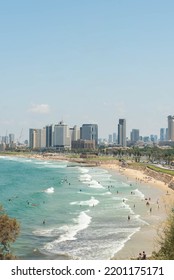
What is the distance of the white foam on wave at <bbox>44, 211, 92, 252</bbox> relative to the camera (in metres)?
34.2

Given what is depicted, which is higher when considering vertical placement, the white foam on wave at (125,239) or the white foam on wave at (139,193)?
the white foam on wave at (125,239)

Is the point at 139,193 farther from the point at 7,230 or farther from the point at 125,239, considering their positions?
the point at 7,230

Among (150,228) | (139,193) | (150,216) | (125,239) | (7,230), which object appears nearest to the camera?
(7,230)

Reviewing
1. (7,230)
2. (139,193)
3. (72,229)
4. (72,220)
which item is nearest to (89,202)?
(72,220)

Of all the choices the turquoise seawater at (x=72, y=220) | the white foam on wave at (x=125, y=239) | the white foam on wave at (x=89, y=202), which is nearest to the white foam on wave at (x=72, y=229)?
the turquoise seawater at (x=72, y=220)

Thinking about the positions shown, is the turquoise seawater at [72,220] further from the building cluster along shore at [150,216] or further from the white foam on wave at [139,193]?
the building cluster along shore at [150,216]

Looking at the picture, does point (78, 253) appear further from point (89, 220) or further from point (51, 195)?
point (51, 195)

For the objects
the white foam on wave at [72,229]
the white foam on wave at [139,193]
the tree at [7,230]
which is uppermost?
the tree at [7,230]

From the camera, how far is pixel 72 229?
134ft

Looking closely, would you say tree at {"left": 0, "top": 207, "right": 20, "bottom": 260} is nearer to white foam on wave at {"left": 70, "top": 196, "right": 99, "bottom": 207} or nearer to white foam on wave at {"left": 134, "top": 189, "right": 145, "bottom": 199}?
white foam on wave at {"left": 70, "top": 196, "right": 99, "bottom": 207}

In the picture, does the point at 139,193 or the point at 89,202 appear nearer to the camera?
the point at 89,202

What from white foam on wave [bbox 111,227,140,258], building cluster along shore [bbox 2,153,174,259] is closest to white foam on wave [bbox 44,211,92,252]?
white foam on wave [bbox 111,227,140,258]

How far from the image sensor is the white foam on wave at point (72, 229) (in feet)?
112

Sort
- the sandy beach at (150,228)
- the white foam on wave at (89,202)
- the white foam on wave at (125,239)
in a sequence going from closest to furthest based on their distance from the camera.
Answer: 1. the sandy beach at (150,228)
2. the white foam on wave at (125,239)
3. the white foam on wave at (89,202)
